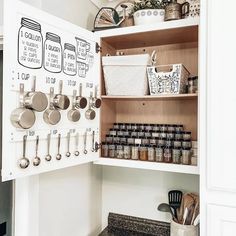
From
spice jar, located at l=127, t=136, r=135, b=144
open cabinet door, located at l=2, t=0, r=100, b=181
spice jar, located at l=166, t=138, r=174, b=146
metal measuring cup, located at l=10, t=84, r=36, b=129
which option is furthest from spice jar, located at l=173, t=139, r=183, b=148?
metal measuring cup, located at l=10, t=84, r=36, b=129

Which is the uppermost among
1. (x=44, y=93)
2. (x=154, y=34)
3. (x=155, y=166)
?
(x=154, y=34)

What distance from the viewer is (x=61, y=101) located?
1.02 meters

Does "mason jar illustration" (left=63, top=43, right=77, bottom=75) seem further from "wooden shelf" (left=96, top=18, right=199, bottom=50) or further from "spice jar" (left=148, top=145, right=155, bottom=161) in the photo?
"spice jar" (left=148, top=145, right=155, bottom=161)

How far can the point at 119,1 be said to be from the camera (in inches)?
70.5

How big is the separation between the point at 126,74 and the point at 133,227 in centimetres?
104

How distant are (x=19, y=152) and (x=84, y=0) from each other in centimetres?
115

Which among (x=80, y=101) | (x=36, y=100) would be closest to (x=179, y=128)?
(x=80, y=101)

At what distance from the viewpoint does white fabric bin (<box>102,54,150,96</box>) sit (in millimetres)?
1369

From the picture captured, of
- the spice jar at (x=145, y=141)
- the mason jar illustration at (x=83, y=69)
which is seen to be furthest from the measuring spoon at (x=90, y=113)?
the spice jar at (x=145, y=141)

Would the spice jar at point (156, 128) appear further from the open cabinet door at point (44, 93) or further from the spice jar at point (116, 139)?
the open cabinet door at point (44, 93)

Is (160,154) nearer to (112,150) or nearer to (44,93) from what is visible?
(112,150)

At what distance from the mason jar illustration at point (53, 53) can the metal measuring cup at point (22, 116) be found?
0.18 metres
